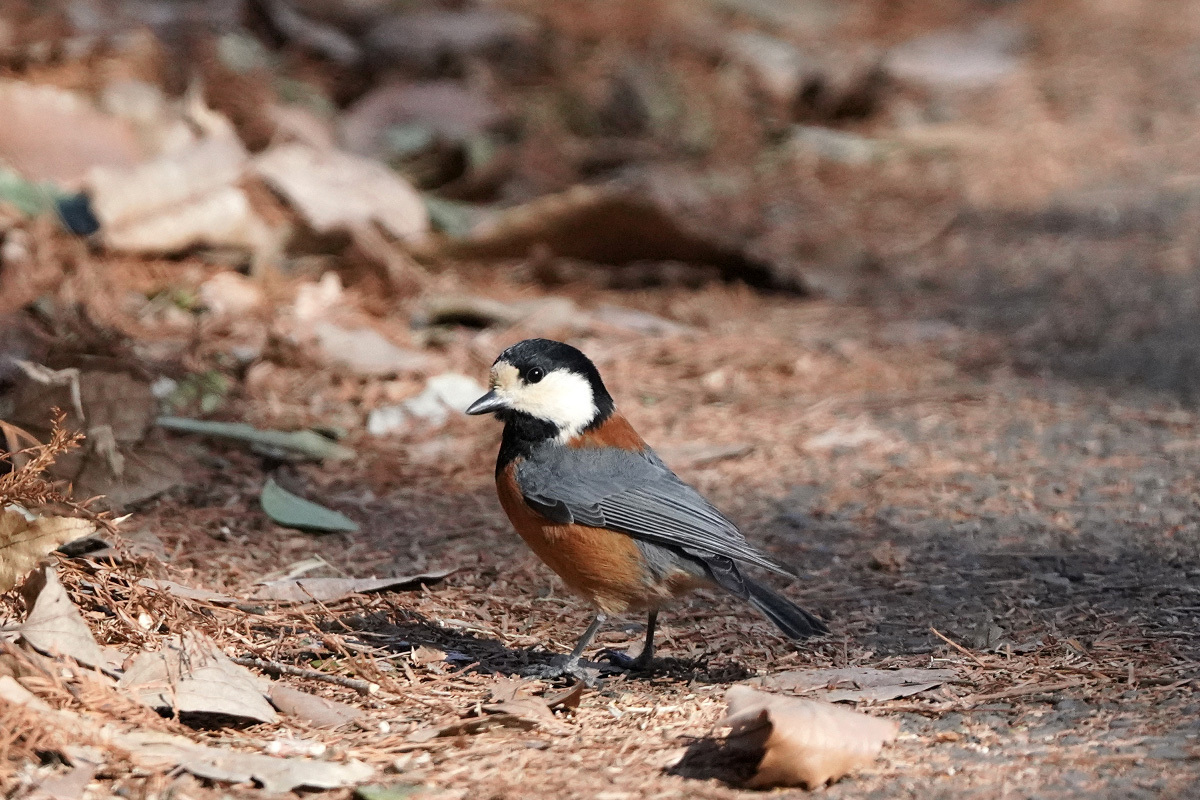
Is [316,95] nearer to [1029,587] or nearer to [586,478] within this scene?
[586,478]

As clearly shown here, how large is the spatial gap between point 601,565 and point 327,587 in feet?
2.54

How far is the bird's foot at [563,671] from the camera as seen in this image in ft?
10.6

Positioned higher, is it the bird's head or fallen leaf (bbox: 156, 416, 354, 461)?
the bird's head

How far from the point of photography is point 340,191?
5.86m

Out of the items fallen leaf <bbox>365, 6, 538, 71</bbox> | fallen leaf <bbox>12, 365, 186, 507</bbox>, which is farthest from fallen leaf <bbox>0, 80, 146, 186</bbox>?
fallen leaf <bbox>365, 6, 538, 71</bbox>

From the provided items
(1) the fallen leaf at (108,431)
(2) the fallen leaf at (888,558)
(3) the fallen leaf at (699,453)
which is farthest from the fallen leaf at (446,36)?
(2) the fallen leaf at (888,558)

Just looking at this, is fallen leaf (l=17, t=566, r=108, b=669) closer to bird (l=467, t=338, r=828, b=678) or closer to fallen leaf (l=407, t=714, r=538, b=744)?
fallen leaf (l=407, t=714, r=538, b=744)

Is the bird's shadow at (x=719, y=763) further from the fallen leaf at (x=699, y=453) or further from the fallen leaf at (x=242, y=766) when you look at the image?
the fallen leaf at (x=699, y=453)

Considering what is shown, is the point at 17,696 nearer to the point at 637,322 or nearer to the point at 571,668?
the point at 571,668

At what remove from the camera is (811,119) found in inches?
328

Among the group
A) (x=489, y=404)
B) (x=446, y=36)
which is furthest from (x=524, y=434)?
(x=446, y=36)

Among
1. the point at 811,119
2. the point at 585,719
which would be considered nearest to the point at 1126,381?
the point at 585,719

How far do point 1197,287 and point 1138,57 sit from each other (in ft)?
12.6

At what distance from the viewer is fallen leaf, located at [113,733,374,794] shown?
8.16 feet
